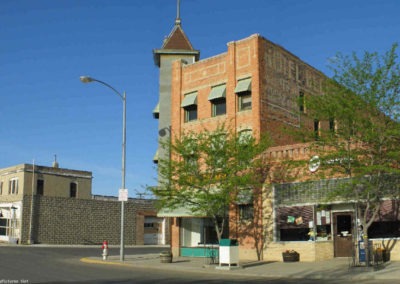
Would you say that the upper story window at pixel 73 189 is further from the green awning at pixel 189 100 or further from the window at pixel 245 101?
the window at pixel 245 101

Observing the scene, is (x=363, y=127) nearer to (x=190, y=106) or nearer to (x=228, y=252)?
(x=228, y=252)

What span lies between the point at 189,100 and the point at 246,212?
900 centimetres

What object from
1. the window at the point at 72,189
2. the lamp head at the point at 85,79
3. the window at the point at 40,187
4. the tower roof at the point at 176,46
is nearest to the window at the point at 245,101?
the tower roof at the point at 176,46

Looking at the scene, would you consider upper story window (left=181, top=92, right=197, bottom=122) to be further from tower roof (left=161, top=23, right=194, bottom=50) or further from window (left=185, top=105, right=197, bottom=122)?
tower roof (left=161, top=23, right=194, bottom=50)

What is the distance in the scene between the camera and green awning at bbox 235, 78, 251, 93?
30.2m

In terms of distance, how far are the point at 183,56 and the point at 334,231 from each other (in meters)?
18.3

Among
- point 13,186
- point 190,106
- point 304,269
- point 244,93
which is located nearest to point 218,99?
point 244,93

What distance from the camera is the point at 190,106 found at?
3388 centimetres

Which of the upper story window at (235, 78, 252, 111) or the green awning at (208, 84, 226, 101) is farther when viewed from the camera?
the green awning at (208, 84, 226, 101)

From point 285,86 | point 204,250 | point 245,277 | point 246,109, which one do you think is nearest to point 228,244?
point 245,277

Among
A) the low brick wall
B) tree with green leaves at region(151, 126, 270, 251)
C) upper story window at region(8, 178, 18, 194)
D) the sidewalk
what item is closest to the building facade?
the sidewalk

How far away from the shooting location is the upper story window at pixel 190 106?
110 ft

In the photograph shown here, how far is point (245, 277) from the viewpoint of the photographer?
19.4 meters

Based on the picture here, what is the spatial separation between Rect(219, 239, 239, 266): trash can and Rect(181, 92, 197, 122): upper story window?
12.7m
